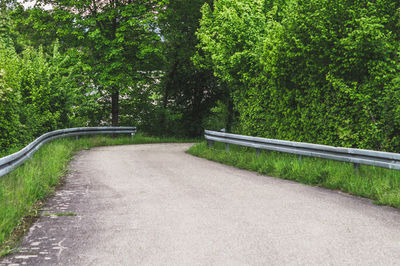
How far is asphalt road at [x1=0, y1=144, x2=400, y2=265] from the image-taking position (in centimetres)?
448

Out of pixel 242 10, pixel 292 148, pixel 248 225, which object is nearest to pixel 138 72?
pixel 242 10

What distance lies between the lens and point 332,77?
10742 mm

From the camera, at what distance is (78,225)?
5797 millimetres

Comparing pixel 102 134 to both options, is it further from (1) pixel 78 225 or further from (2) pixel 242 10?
(1) pixel 78 225

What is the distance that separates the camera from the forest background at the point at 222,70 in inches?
405

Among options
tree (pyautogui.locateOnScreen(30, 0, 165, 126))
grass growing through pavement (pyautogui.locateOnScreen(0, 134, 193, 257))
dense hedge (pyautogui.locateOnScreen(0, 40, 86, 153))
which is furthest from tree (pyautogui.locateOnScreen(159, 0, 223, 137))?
grass growing through pavement (pyautogui.locateOnScreen(0, 134, 193, 257))

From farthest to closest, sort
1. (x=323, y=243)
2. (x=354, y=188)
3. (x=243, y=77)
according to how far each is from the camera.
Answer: (x=243, y=77) → (x=354, y=188) → (x=323, y=243)

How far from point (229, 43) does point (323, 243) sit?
12.1 m

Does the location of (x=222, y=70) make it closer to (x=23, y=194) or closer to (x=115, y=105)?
(x=115, y=105)

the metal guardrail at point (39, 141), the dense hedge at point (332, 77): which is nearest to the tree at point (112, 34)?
the metal guardrail at point (39, 141)

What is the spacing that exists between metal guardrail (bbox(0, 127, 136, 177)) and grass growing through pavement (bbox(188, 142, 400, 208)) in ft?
19.6

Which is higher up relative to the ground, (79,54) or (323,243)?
(79,54)

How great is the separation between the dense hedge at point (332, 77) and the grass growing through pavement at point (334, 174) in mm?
984

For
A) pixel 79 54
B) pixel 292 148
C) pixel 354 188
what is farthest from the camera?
pixel 79 54
